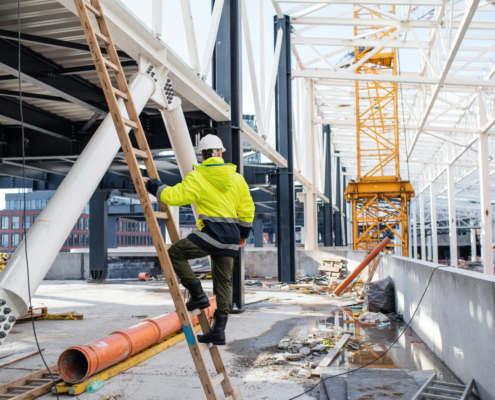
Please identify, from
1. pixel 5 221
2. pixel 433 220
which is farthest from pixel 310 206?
pixel 5 221

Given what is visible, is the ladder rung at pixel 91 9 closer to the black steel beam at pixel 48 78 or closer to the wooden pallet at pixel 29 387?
the black steel beam at pixel 48 78

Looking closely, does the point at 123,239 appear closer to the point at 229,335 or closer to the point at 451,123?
the point at 451,123

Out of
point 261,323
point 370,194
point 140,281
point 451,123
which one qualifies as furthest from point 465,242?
point 261,323

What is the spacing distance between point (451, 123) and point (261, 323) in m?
25.1

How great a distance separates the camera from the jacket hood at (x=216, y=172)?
3.94m

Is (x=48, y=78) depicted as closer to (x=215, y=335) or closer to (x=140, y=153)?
(x=140, y=153)

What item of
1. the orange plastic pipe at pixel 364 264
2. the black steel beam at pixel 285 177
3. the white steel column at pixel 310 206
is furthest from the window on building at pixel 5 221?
Answer: the orange plastic pipe at pixel 364 264

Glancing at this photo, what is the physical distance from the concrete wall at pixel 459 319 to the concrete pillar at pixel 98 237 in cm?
1268

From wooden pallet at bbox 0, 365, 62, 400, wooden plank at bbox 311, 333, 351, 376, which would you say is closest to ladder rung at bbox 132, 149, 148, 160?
wooden pallet at bbox 0, 365, 62, 400

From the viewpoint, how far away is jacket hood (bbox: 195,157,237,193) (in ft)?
12.9

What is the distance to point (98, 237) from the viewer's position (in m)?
17.2

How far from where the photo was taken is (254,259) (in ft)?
65.3

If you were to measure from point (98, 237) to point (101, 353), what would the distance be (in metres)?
12.9

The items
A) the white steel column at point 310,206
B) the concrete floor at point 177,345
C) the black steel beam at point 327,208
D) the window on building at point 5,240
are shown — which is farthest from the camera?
the window on building at point 5,240
